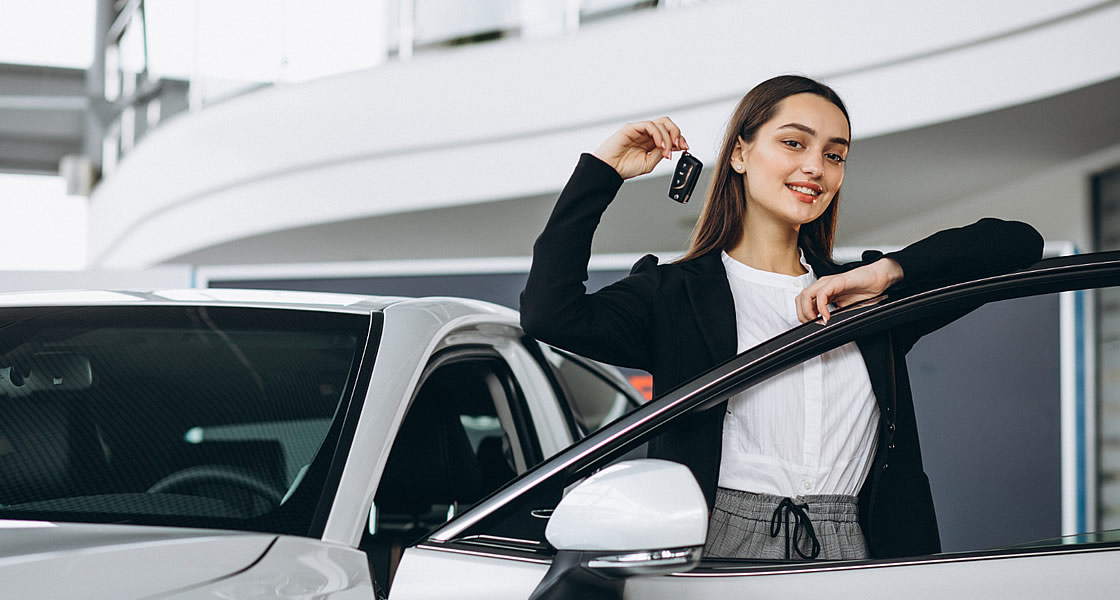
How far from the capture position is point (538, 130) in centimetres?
531

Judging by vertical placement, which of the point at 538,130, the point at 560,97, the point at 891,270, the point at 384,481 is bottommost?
the point at 384,481

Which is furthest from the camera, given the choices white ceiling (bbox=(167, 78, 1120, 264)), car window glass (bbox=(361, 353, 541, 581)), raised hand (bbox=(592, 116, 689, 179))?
white ceiling (bbox=(167, 78, 1120, 264))

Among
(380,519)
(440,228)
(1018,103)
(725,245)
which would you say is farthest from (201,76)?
(725,245)

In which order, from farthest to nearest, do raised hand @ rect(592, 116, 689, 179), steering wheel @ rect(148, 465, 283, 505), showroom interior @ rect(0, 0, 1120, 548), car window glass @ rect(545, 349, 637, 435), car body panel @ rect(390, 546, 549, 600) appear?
showroom interior @ rect(0, 0, 1120, 548) → car window glass @ rect(545, 349, 637, 435) → raised hand @ rect(592, 116, 689, 179) → steering wheel @ rect(148, 465, 283, 505) → car body panel @ rect(390, 546, 549, 600)

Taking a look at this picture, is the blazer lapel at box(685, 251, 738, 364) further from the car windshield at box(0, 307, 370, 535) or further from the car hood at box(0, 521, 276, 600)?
the car hood at box(0, 521, 276, 600)

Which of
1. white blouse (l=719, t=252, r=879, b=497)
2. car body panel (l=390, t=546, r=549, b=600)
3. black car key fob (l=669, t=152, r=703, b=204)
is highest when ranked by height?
black car key fob (l=669, t=152, r=703, b=204)

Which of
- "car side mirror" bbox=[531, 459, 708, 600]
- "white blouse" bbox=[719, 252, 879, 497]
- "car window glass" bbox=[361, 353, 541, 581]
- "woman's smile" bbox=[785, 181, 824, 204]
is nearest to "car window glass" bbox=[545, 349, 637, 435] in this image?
"car window glass" bbox=[361, 353, 541, 581]

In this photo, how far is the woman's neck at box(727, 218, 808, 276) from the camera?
1347mm

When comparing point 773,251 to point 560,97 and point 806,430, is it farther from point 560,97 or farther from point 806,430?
point 560,97

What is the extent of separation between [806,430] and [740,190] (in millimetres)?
433

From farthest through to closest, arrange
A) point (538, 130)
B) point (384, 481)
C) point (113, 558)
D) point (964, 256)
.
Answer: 1. point (538, 130)
2. point (384, 481)
3. point (964, 256)
4. point (113, 558)

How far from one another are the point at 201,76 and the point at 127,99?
8.94ft

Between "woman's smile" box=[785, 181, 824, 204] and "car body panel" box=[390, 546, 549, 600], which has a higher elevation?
"woman's smile" box=[785, 181, 824, 204]

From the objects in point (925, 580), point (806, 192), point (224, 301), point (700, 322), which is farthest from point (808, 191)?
point (224, 301)
